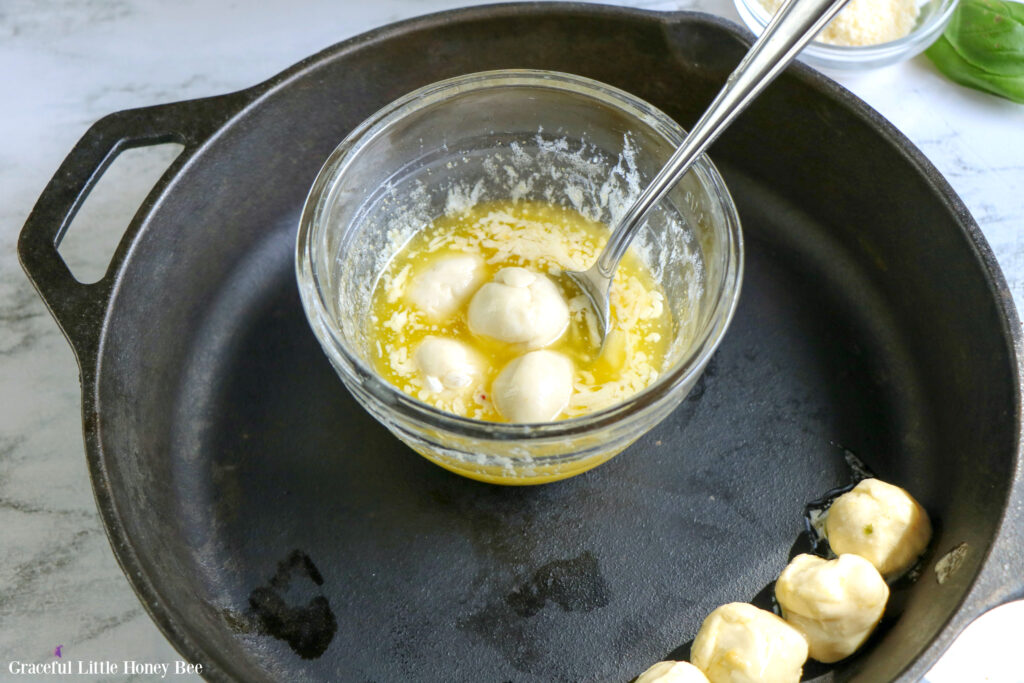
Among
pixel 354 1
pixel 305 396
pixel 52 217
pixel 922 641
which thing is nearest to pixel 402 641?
pixel 305 396

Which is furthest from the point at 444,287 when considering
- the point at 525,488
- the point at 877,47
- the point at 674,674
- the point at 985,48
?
the point at 985,48

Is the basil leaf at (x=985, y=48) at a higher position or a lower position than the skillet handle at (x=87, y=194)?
higher

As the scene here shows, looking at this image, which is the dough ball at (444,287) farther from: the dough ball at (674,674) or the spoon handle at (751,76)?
the dough ball at (674,674)

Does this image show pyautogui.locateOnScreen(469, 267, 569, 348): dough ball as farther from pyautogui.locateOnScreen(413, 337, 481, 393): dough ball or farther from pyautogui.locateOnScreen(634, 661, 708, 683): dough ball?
pyautogui.locateOnScreen(634, 661, 708, 683): dough ball

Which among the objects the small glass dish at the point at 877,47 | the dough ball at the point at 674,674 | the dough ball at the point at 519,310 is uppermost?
the small glass dish at the point at 877,47

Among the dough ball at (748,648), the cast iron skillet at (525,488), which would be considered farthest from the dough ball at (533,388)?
the dough ball at (748,648)

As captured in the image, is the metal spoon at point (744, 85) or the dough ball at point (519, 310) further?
the dough ball at point (519, 310)

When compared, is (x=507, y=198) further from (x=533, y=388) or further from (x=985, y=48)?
(x=985, y=48)
